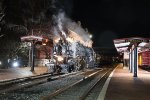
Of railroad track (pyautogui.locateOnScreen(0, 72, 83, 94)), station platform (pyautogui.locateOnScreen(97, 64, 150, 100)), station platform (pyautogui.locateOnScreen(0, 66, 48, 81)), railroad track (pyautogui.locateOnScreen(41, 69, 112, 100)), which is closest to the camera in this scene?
station platform (pyautogui.locateOnScreen(97, 64, 150, 100))

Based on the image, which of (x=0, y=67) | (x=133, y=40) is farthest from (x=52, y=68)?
(x=133, y=40)

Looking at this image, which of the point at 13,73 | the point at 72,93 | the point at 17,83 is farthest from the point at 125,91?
the point at 13,73

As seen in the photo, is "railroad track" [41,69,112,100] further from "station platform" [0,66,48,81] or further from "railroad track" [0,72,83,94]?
"station platform" [0,66,48,81]

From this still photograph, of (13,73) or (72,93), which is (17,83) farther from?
(13,73)

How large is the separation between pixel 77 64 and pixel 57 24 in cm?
1153

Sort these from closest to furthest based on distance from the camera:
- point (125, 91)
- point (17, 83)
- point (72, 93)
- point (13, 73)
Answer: point (125, 91) < point (72, 93) < point (17, 83) < point (13, 73)

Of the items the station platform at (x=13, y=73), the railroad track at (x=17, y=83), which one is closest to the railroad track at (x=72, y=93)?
the railroad track at (x=17, y=83)

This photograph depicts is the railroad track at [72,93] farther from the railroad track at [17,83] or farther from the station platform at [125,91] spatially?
the railroad track at [17,83]

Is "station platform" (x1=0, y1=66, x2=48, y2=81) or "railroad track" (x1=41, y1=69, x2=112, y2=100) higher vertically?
"station platform" (x1=0, y1=66, x2=48, y2=81)

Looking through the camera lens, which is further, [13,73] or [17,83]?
[13,73]

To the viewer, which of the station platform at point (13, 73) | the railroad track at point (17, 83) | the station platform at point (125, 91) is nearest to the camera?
the station platform at point (125, 91)

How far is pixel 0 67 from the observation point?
38156mm

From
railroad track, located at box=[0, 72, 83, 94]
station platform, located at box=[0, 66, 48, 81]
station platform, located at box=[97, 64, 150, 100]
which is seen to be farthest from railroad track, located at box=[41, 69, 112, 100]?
station platform, located at box=[0, 66, 48, 81]

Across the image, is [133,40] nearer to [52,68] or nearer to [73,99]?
[52,68]
